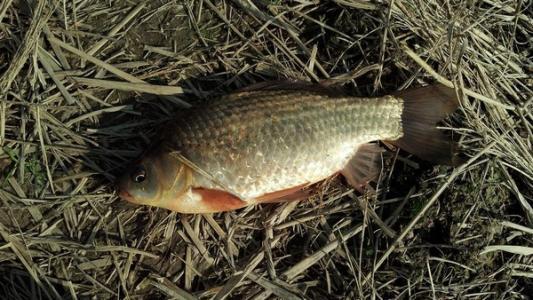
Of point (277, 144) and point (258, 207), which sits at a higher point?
point (277, 144)

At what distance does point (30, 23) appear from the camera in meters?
3.60

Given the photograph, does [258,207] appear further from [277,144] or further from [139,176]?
[139,176]

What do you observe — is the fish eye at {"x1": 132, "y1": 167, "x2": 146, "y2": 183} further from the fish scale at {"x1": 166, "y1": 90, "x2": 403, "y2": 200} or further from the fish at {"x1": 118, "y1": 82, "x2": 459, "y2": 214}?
the fish scale at {"x1": 166, "y1": 90, "x2": 403, "y2": 200}

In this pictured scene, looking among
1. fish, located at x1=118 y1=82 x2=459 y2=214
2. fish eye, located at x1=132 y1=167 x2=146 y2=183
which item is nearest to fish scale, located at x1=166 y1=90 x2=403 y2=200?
fish, located at x1=118 y1=82 x2=459 y2=214

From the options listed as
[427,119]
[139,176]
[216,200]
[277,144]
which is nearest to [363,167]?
[427,119]

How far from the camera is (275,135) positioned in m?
3.21

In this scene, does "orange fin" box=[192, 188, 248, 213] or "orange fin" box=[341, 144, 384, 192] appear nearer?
"orange fin" box=[192, 188, 248, 213]

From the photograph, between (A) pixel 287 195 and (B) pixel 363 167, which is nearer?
(A) pixel 287 195

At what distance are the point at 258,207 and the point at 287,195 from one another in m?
0.31

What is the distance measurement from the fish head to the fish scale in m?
0.08

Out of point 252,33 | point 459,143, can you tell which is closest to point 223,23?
point 252,33

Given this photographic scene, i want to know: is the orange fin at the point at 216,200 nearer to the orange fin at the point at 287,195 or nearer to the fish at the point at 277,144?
the fish at the point at 277,144

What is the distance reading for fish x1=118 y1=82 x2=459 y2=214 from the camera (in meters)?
3.13

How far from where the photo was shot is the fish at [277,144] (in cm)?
313
